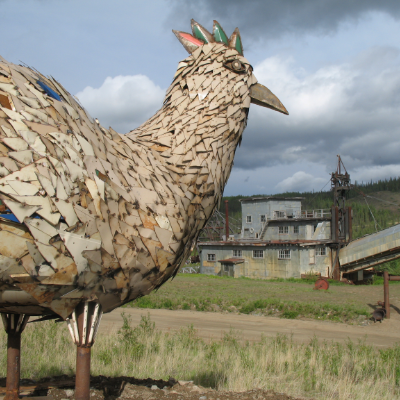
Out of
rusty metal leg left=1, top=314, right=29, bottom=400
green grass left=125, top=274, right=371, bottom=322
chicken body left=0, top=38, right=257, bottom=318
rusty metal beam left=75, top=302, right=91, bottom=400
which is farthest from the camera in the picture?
green grass left=125, top=274, right=371, bottom=322

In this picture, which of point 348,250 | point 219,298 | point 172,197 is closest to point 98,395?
point 172,197

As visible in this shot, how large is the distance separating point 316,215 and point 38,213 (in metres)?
34.8

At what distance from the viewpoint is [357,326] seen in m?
13.9

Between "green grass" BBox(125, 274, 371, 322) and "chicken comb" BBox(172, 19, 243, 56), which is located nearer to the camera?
"chicken comb" BBox(172, 19, 243, 56)

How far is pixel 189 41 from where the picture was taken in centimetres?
396

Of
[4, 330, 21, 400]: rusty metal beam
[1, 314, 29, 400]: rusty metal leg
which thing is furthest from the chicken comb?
[4, 330, 21, 400]: rusty metal beam

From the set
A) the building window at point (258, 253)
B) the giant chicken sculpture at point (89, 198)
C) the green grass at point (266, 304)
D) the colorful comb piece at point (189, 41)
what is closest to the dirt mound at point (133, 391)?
the giant chicken sculpture at point (89, 198)

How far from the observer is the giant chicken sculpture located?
2369mm

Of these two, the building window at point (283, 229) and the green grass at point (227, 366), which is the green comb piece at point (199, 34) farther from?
the building window at point (283, 229)

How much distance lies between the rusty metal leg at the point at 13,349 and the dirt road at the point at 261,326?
682 centimetres

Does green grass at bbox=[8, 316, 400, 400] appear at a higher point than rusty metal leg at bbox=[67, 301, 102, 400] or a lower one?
lower

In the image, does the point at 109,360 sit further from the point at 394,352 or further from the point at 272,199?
the point at 272,199

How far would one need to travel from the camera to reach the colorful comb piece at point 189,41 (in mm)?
3953

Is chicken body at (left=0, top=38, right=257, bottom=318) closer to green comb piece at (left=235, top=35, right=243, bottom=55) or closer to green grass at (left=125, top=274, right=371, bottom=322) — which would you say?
green comb piece at (left=235, top=35, right=243, bottom=55)
